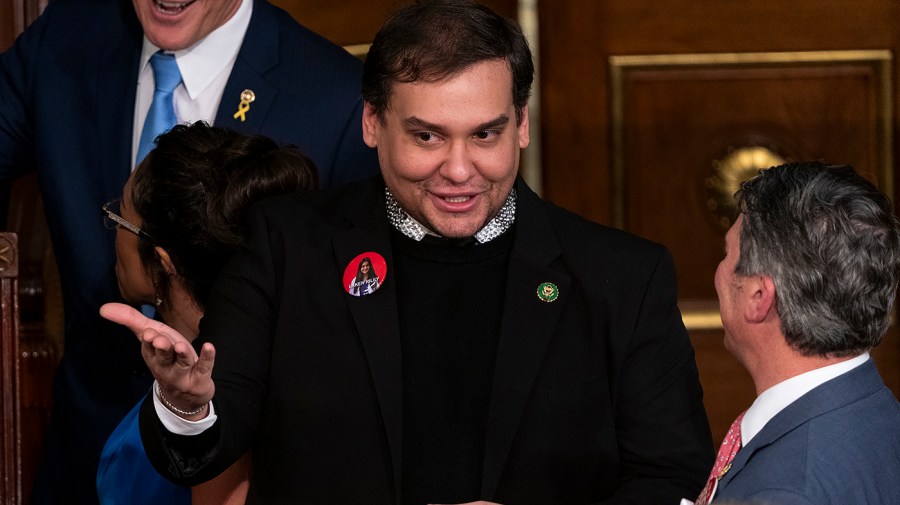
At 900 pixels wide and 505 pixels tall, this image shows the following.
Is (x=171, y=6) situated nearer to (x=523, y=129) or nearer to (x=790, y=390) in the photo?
(x=523, y=129)

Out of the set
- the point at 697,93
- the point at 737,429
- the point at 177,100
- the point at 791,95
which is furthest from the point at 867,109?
the point at 737,429

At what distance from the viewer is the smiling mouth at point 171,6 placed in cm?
315

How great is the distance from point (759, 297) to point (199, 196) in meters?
0.98

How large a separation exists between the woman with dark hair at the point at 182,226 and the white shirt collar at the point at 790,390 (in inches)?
34.0

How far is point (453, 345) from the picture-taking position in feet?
7.73

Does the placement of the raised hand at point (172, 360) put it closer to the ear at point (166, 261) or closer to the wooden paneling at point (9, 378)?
the ear at point (166, 261)

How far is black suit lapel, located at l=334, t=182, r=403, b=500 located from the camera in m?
2.28

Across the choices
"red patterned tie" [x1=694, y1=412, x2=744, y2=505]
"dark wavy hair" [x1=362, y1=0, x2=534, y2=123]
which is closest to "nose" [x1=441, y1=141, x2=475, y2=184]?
"dark wavy hair" [x1=362, y1=0, x2=534, y2=123]

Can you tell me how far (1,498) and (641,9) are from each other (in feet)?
7.92

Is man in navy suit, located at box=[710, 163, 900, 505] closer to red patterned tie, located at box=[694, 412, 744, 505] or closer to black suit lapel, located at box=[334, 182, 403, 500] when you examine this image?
red patterned tie, located at box=[694, 412, 744, 505]

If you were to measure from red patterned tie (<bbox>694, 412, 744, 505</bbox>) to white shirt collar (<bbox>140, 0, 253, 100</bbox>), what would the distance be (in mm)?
1572

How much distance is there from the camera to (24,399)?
365 centimetres

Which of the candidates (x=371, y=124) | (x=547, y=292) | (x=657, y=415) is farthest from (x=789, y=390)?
(x=371, y=124)

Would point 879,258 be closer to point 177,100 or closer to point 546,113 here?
point 177,100
